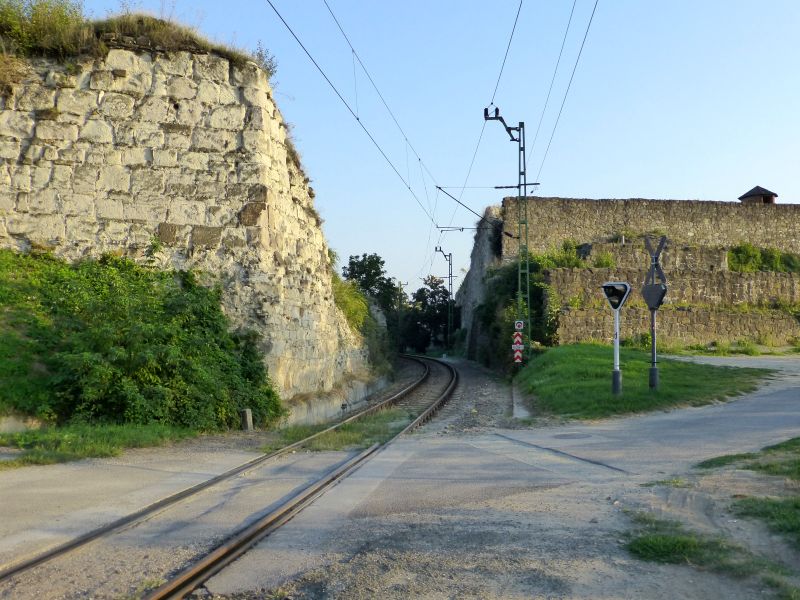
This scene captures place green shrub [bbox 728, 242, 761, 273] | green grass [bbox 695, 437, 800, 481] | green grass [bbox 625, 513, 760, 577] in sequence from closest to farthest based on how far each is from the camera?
green grass [bbox 625, 513, 760, 577]
green grass [bbox 695, 437, 800, 481]
green shrub [bbox 728, 242, 761, 273]

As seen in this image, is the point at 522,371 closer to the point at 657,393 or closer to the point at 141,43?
the point at 657,393

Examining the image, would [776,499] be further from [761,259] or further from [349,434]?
[761,259]

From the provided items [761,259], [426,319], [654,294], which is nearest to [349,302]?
[654,294]

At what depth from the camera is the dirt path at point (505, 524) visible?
4730 millimetres

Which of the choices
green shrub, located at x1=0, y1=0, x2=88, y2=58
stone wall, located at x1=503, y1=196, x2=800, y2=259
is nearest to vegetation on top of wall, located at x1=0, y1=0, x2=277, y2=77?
green shrub, located at x1=0, y1=0, x2=88, y2=58

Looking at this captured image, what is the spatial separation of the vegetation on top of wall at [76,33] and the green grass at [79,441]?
32.3 feet

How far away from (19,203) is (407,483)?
1229cm

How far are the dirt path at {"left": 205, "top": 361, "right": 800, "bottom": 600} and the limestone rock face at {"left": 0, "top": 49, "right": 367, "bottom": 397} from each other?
6938 mm

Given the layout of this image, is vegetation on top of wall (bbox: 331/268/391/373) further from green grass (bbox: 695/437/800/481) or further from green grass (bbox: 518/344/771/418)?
green grass (bbox: 695/437/800/481)

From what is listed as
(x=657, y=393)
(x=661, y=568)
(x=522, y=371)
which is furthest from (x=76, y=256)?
(x=522, y=371)

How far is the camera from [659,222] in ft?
151

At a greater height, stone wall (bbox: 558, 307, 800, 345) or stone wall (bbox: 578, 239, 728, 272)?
stone wall (bbox: 578, 239, 728, 272)

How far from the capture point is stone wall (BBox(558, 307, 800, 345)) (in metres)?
32.2

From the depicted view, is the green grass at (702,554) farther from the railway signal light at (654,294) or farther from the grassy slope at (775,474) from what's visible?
the railway signal light at (654,294)
